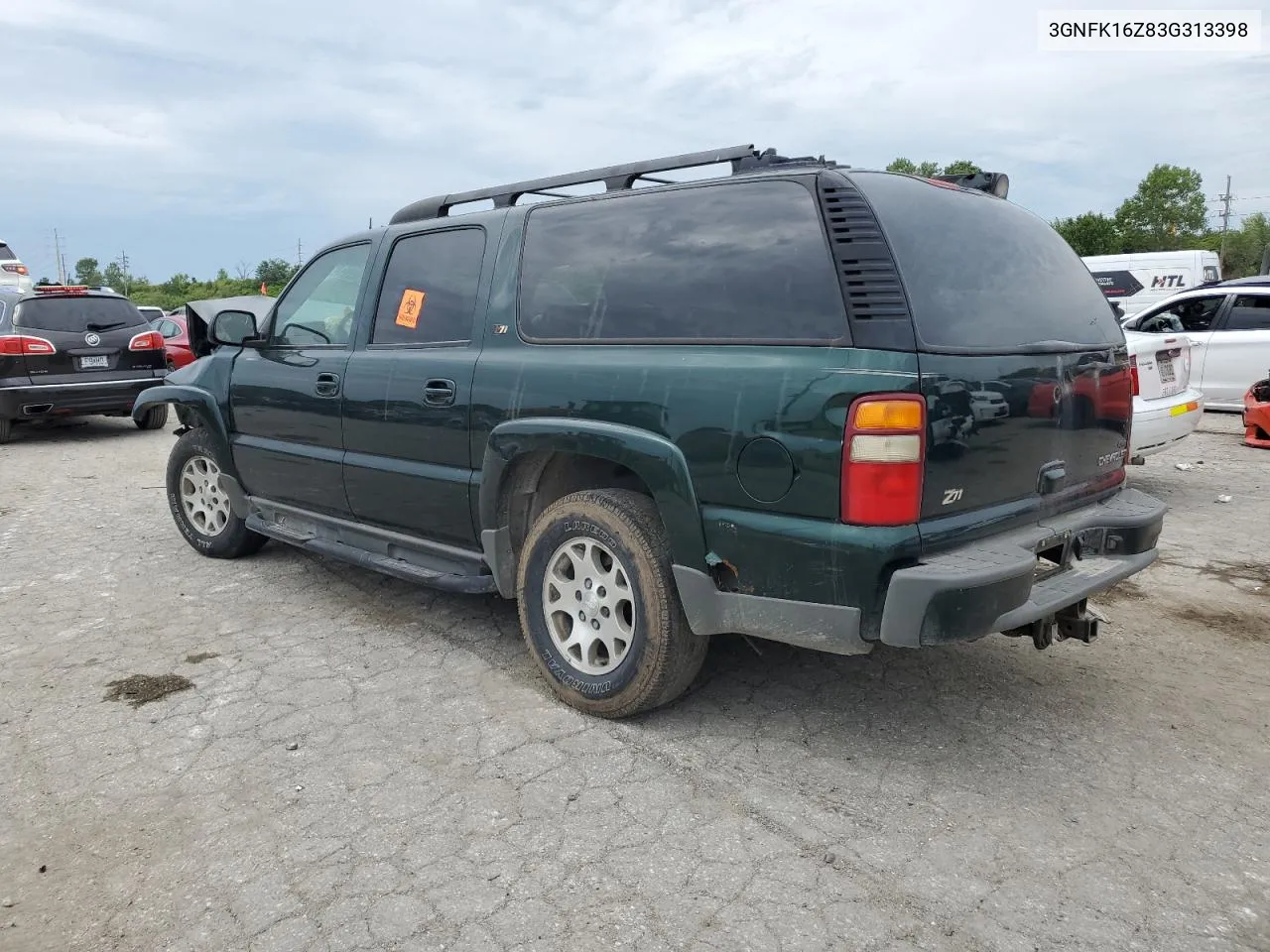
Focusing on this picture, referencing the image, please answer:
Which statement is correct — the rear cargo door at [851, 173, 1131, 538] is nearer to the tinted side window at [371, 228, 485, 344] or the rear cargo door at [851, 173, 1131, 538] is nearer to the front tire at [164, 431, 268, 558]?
the tinted side window at [371, 228, 485, 344]

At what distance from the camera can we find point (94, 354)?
10555mm

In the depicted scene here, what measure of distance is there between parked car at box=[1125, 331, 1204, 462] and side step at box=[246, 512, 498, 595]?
4903 mm

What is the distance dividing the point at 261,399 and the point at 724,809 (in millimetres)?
3366

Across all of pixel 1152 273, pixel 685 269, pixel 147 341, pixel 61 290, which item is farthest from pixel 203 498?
pixel 1152 273

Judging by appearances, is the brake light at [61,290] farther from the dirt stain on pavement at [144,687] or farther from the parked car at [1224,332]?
the parked car at [1224,332]

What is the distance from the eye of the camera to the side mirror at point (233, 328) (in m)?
4.98

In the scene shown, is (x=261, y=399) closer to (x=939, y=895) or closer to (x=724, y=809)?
(x=724, y=809)

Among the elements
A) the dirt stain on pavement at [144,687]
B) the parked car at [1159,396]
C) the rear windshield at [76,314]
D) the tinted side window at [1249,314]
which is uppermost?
the rear windshield at [76,314]

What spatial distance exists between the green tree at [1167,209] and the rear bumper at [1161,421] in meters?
60.0

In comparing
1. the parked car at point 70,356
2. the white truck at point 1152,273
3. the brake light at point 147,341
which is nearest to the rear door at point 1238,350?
the parked car at point 70,356

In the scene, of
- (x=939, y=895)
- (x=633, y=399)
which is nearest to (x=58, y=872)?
(x=633, y=399)

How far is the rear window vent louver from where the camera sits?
277 cm

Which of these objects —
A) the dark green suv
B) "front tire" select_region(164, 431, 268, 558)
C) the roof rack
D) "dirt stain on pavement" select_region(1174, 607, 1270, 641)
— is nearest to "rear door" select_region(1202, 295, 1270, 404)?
"dirt stain on pavement" select_region(1174, 607, 1270, 641)

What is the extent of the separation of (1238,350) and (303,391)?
33.0 feet
